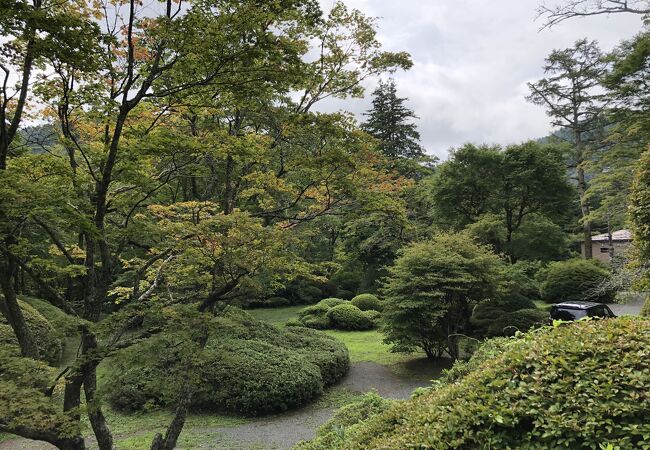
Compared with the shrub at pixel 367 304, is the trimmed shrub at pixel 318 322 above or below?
below

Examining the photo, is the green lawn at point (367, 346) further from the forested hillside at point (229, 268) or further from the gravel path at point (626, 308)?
the gravel path at point (626, 308)

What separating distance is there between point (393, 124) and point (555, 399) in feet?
97.8

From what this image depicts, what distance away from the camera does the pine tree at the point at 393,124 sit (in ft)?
99.0

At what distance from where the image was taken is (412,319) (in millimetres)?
11531

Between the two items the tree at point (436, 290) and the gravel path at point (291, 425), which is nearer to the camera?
the gravel path at point (291, 425)

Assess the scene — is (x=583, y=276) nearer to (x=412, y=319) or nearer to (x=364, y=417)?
(x=412, y=319)

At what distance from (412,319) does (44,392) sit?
888 cm

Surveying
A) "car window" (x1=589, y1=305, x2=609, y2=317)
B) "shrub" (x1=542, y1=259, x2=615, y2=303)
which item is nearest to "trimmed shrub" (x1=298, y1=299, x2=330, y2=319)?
"car window" (x1=589, y1=305, x2=609, y2=317)

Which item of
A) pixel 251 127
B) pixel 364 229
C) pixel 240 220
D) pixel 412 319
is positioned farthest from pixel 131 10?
pixel 364 229

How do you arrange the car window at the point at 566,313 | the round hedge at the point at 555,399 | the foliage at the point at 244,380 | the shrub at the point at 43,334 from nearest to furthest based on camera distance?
1. the round hedge at the point at 555,399
2. the foliage at the point at 244,380
3. the shrub at the point at 43,334
4. the car window at the point at 566,313

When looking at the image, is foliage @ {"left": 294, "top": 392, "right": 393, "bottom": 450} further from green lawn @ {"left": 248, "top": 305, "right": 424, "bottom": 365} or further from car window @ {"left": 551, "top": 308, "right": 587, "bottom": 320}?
car window @ {"left": 551, "top": 308, "right": 587, "bottom": 320}

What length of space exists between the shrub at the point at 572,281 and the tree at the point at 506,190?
1.19m

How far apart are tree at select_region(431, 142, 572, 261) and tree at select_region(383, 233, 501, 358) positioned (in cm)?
816

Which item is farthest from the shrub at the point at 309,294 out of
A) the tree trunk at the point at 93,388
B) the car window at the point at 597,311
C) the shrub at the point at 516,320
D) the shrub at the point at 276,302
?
the tree trunk at the point at 93,388
